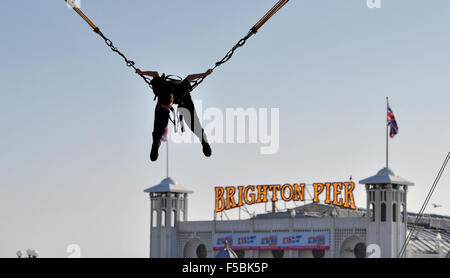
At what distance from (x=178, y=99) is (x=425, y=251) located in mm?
99335

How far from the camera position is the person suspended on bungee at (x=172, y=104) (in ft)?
85.5

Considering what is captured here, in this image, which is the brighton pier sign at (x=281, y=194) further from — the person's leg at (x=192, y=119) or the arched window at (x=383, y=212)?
the person's leg at (x=192, y=119)

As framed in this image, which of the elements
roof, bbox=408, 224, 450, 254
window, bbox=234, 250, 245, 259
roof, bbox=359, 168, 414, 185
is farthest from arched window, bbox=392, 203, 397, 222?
window, bbox=234, 250, 245, 259

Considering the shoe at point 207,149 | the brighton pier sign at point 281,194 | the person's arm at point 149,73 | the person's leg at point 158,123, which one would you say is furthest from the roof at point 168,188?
the person's arm at point 149,73

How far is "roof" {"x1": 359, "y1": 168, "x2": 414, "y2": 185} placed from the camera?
388 feet

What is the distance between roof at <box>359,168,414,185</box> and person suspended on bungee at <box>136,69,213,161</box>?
92.8 meters

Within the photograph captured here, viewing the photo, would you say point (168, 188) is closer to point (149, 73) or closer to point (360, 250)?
point (360, 250)

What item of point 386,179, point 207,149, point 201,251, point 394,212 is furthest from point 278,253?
point 207,149

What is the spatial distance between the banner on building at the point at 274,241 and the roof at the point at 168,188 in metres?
9.87
